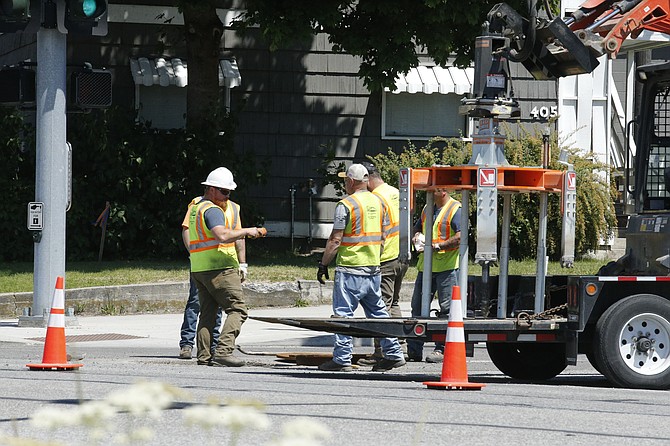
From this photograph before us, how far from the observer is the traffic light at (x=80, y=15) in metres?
14.9

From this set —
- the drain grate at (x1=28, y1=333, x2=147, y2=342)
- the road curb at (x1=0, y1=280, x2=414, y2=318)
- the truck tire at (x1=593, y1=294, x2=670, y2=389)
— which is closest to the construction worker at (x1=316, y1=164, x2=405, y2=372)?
the truck tire at (x1=593, y1=294, x2=670, y2=389)

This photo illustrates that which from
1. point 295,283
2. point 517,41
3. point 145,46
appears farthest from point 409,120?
point 517,41

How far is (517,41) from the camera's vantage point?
1167cm

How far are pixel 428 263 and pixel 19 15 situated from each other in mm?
5940

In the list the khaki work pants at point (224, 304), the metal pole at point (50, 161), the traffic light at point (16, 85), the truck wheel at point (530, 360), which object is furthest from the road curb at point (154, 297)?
the truck wheel at point (530, 360)

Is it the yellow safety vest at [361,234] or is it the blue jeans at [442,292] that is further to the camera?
the blue jeans at [442,292]

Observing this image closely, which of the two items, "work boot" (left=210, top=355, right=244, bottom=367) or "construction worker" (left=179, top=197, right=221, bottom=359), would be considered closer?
"work boot" (left=210, top=355, right=244, bottom=367)

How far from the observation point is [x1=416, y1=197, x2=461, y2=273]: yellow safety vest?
1268cm

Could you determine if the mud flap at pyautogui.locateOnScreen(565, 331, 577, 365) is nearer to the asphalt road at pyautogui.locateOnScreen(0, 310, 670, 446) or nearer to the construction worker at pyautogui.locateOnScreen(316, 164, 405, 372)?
the asphalt road at pyautogui.locateOnScreen(0, 310, 670, 446)

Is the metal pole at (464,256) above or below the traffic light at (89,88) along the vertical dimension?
below

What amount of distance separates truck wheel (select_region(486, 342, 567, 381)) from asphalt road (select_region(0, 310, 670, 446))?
21cm

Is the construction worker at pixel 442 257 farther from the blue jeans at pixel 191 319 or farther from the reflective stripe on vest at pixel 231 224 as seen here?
the blue jeans at pixel 191 319

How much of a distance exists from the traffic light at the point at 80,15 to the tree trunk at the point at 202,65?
7.22m

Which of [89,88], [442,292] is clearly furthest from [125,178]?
[442,292]
